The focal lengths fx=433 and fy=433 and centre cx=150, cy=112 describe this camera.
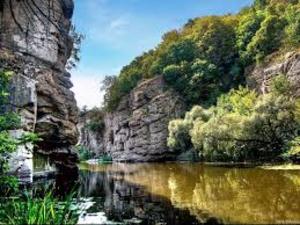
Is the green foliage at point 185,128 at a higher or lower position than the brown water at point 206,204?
higher

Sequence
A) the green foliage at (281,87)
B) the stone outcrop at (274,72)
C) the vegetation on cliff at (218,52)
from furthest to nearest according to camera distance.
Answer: the vegetation on cliff at (218,52) → the stone outcrop at (274,72) → the green foliage at (281,87)

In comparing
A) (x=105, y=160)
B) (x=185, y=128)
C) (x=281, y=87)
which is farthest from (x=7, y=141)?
(x=105, y=160)

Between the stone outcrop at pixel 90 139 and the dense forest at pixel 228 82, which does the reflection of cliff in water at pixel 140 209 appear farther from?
the stone outcrop at pixel 90 139

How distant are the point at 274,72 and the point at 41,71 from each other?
40.4 metres

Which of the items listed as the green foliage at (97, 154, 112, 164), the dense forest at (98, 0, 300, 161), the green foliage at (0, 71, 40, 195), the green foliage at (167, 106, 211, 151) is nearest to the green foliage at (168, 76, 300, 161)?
the dense forest at (98, 0, 300, 161)

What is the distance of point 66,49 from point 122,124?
52166 mm

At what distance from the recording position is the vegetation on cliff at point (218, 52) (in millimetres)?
70500

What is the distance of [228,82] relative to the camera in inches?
3142

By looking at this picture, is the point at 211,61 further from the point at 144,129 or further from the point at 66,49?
the point at 66,49

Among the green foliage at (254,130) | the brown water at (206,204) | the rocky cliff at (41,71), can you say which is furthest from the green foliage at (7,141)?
the green foliage at (254,130)

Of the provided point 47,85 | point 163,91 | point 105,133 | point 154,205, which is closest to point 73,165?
point 47,85

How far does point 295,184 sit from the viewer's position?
75.2 feet

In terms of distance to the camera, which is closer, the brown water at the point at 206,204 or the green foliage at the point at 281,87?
the brown water at the point at 206,204

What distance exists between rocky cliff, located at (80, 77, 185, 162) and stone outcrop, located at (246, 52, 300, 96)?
1650 centimetres
